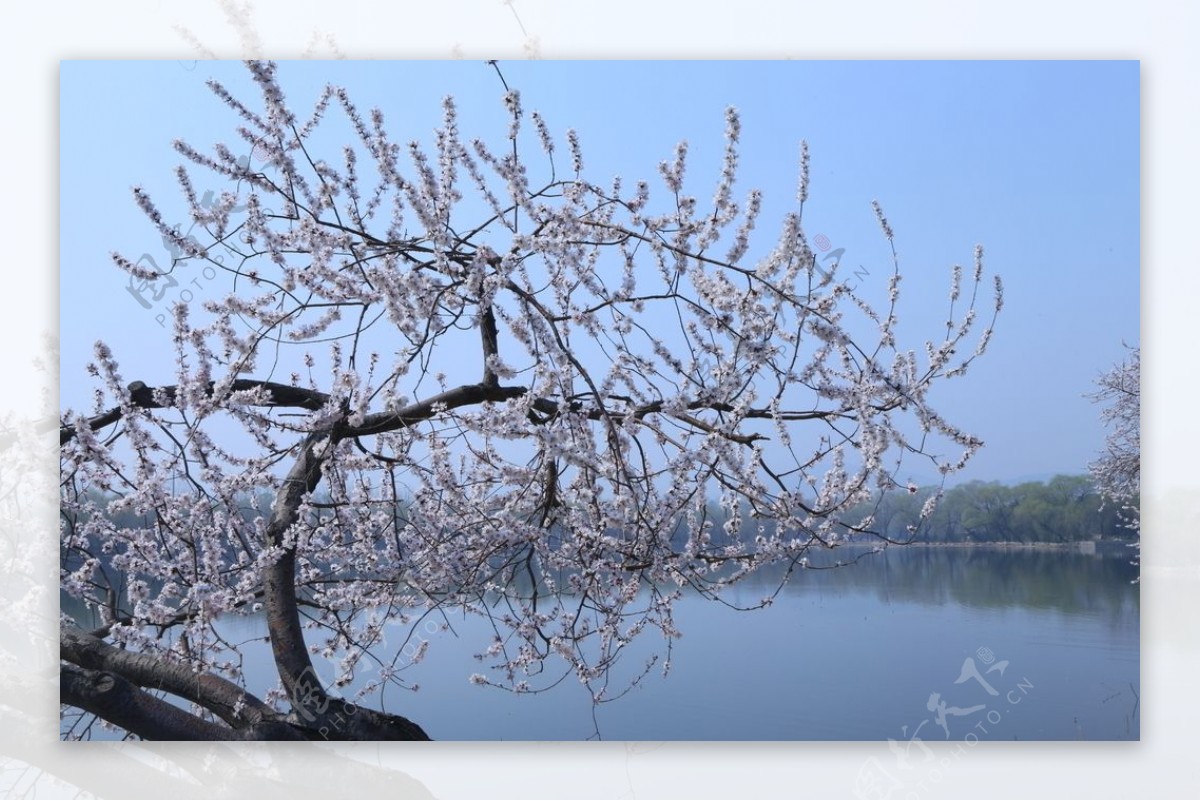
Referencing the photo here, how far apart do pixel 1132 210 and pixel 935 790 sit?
4.77 ft

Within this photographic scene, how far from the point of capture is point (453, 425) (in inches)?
99.3

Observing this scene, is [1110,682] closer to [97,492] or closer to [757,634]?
[757,634]

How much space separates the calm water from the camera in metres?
2.79

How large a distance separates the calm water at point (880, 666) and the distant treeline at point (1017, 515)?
5 cm

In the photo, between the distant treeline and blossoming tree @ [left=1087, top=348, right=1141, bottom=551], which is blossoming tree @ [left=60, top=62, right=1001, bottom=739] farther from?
blossoming tree @ [left=1087, top=348, right=1141, bottom=551]

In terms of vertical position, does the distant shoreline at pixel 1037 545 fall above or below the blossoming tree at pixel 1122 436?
below

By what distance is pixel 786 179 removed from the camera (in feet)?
9.25

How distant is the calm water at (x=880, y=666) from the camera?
2.79m
